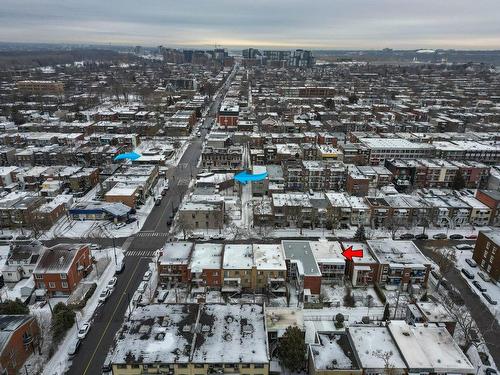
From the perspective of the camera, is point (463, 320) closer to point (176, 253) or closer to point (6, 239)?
point (176, 253)

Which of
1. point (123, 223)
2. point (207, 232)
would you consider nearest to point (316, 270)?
point (207, 232)

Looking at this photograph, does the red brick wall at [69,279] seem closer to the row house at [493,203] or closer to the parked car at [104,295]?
the parked car at [104,295]

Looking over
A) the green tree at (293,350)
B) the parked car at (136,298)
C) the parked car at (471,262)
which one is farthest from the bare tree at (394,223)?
the parked car at (136,298)

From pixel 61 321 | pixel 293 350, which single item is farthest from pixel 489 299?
pixel 61 321

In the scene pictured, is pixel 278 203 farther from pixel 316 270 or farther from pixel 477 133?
pixel 477 133

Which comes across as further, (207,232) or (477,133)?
(477,133)

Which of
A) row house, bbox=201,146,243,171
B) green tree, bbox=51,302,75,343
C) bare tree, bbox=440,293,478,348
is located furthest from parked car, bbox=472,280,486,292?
row house, bbox=201,146,243,171
